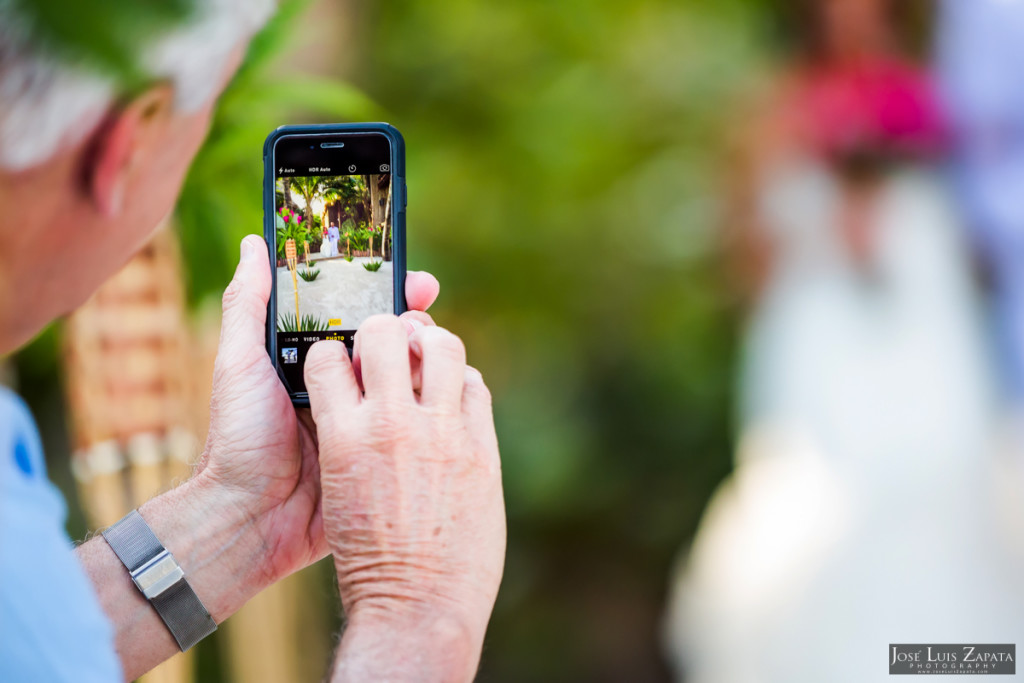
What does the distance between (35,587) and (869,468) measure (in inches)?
41.8

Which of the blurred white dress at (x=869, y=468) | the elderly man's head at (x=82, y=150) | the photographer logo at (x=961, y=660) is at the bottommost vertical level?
the photographer logo at (x=961, y=660)

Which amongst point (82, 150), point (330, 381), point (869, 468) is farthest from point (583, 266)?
point (82, 150)

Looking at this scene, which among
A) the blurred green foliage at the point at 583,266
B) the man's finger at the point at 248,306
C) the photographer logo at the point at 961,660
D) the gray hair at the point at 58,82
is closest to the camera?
the gray hair at the point at 58,82

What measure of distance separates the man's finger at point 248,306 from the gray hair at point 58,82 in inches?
6.6

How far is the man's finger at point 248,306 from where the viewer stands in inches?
24.6

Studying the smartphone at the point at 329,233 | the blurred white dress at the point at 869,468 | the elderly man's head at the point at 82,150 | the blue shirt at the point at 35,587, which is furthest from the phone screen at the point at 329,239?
the blurred white dress at the point at 869,468

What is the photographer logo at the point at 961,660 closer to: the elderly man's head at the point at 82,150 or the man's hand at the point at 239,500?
the man's hand at the point at 239,500

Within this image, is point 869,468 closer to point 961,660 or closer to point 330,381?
point 961,660

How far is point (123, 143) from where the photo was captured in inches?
18.0

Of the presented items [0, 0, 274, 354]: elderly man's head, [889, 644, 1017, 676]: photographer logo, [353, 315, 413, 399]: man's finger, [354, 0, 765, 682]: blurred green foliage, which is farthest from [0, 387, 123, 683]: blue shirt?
[354, 0, 765, 682]: blurred green foliage

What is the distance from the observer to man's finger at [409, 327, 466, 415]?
540mm

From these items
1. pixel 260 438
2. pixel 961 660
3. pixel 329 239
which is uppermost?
pixel 329 239

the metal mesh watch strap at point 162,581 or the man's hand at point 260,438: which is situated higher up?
the man's hand at point 260,438

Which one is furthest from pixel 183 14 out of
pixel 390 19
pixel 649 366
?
pixel 649 366
